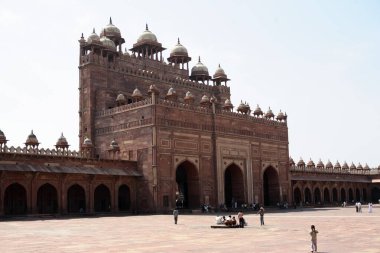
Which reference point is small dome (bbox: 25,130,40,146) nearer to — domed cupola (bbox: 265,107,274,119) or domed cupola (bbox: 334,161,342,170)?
domed cupola (bbox: 265,107,274,119)

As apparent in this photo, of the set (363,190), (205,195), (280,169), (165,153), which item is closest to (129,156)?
(165,153)

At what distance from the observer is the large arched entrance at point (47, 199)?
31906 millimetres

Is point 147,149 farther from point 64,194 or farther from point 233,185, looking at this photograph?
point 233,185

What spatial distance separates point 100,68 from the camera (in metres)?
39.3

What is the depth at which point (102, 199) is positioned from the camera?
116ft

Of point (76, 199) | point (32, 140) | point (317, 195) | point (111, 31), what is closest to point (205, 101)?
point (111, 31)

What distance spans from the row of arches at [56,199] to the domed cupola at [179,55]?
614 inches

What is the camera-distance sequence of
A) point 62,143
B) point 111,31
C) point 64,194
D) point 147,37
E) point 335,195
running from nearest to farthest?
point 64,194 → point 62,143 → point 111,31 → point 147,37 → point 335,195

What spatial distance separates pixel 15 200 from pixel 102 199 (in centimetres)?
622

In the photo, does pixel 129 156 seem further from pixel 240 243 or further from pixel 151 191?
pixel 240 243

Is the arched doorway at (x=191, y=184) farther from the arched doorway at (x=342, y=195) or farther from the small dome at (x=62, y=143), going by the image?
the arched doorway at (x=342, y=195)

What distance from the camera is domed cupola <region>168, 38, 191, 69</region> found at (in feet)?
153

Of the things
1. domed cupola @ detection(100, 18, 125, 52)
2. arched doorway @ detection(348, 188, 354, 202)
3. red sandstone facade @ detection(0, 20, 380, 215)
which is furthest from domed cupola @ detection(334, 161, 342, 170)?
domed cupola @ detection(100, 18, 125, 52)

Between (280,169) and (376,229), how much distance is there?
2760 centimetres
